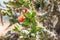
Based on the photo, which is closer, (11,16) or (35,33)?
(35,33)

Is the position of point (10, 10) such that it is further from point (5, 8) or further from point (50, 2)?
point (50, 2)

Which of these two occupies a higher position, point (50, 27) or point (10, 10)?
point (10, 10)

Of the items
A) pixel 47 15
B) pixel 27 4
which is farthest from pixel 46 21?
pixel 27 4

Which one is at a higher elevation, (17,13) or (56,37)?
(17,13)

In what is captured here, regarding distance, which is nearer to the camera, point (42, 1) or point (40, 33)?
point (40, 33)

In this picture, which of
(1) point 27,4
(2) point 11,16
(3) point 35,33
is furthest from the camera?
(2) point 11,16

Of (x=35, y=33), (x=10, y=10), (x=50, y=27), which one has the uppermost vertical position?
(x=10, y=10)

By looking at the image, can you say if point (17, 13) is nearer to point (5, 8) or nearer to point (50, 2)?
point (5, 8)

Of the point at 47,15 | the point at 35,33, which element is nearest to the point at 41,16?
the point at 47,15

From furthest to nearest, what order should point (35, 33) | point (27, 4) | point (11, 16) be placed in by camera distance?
1. point (11, 16)
2. point (27, 4)
3. point (35, 33)
